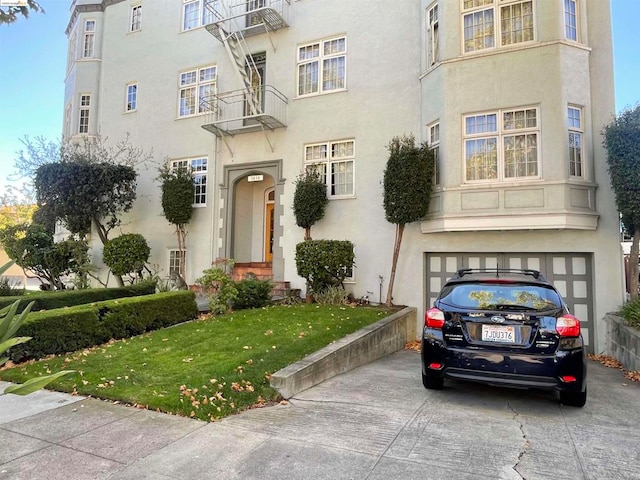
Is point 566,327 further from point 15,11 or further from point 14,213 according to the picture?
point 14,213

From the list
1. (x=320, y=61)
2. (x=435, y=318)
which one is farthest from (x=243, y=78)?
(x=435, y=318)

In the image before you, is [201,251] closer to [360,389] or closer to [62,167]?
[62,167]

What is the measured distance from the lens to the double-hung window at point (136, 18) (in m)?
17.7

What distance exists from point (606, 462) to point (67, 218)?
16692 millimetres

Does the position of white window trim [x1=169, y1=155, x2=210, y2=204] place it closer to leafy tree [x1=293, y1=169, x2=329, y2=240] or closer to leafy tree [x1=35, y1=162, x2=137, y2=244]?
leafy tree [x1=35, y1=162, x2=137, y2=244]

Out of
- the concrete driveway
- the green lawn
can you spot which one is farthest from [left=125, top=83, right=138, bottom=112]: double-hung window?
the concrete driveway

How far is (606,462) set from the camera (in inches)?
150

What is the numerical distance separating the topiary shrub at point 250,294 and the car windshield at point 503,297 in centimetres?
652

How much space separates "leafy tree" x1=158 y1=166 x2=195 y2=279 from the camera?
566 inches

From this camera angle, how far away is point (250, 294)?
11109 millimetres

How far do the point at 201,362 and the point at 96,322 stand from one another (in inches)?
119

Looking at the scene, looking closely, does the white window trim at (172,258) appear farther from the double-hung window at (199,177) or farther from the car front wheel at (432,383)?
the car front wheel at (432,383)

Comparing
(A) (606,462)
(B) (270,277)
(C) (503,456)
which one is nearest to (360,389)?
(C) (503,456)

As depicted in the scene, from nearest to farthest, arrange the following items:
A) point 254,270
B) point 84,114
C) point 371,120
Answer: point 371,120 → point 254,270 → point 84,114
